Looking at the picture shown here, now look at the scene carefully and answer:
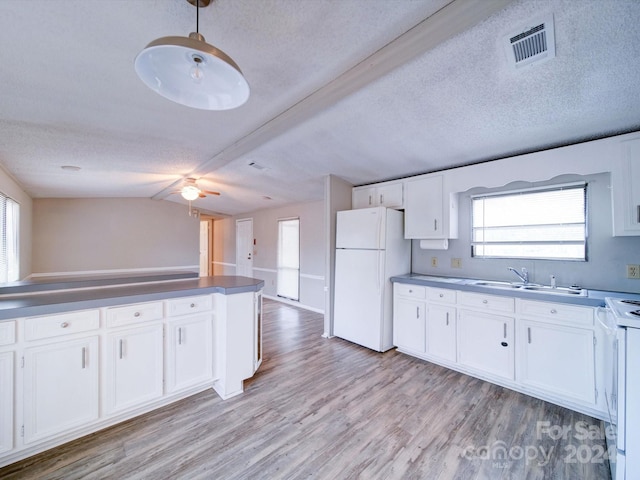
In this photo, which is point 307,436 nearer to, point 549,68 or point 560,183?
point 549,68

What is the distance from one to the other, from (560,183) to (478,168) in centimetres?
77

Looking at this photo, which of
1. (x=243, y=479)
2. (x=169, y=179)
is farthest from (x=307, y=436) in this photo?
(x=169, y=179)

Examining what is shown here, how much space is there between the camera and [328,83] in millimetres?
2074

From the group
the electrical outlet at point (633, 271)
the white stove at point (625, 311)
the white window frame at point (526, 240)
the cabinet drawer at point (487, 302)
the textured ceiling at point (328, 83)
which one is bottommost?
the cabinet drawer at point (487, 302)

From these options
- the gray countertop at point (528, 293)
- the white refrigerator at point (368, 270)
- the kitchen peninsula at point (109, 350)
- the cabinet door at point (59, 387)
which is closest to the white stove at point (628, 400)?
the gray countertop at point (528, 293)

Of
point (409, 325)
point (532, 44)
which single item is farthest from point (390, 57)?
point (409, 325)

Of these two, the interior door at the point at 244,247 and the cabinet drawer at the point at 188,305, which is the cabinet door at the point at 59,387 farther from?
the interior door at the point at 244,247

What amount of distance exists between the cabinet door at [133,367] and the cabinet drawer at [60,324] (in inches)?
6.5

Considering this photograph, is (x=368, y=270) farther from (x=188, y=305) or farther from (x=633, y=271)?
(x=633, y=271)

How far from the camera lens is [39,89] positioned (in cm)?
184

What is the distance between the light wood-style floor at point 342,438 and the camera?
1.69 metres

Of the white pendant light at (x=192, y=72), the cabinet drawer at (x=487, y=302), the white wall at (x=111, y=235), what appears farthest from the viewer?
the white wall at (x=111, y=235)

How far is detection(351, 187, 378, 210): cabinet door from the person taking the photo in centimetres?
411

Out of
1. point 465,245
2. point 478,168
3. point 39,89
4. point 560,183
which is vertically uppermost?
point 39,89
